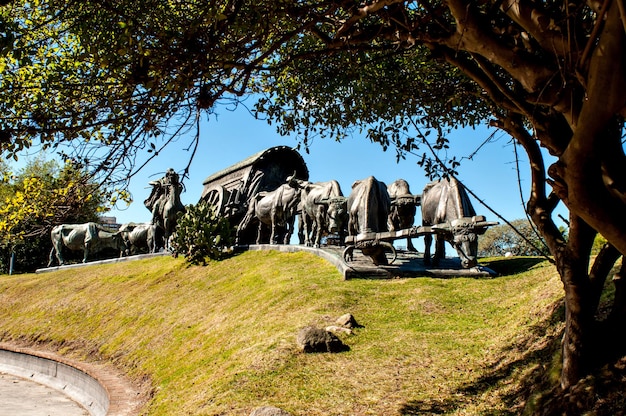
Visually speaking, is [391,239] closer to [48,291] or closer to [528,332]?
[528,332]

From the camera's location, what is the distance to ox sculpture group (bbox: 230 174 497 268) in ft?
40.9

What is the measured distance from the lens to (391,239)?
42.4ft

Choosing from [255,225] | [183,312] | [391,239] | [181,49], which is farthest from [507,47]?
[255,225]

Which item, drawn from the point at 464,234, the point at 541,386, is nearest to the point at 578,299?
the point at 541,386

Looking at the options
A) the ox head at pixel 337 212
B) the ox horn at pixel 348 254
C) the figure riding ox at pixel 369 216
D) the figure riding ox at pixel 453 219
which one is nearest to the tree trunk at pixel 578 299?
the figure riding ox at pixel 453 219

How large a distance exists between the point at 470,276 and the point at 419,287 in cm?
175

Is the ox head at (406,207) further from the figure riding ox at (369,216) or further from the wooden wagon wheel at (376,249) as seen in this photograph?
the wooden wagon wheel at (376,249)

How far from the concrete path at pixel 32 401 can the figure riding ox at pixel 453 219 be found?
8446mm

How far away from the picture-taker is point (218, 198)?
84.0 feet

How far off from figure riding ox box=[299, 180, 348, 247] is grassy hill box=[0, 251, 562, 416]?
1254 millimetres

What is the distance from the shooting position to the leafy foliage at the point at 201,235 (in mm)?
19594

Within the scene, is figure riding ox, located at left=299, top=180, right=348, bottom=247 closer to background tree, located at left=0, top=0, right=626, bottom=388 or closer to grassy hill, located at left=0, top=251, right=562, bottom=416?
grassy hill, located at left=0, top=251, right=562, bottom=416

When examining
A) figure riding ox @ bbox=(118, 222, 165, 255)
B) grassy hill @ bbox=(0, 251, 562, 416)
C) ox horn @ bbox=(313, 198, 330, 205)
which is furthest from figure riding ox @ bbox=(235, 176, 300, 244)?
figure riding ox @ bbox=(118, 222, 165, 255)

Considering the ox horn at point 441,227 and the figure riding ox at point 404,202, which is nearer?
the ox horn at point 441,227
